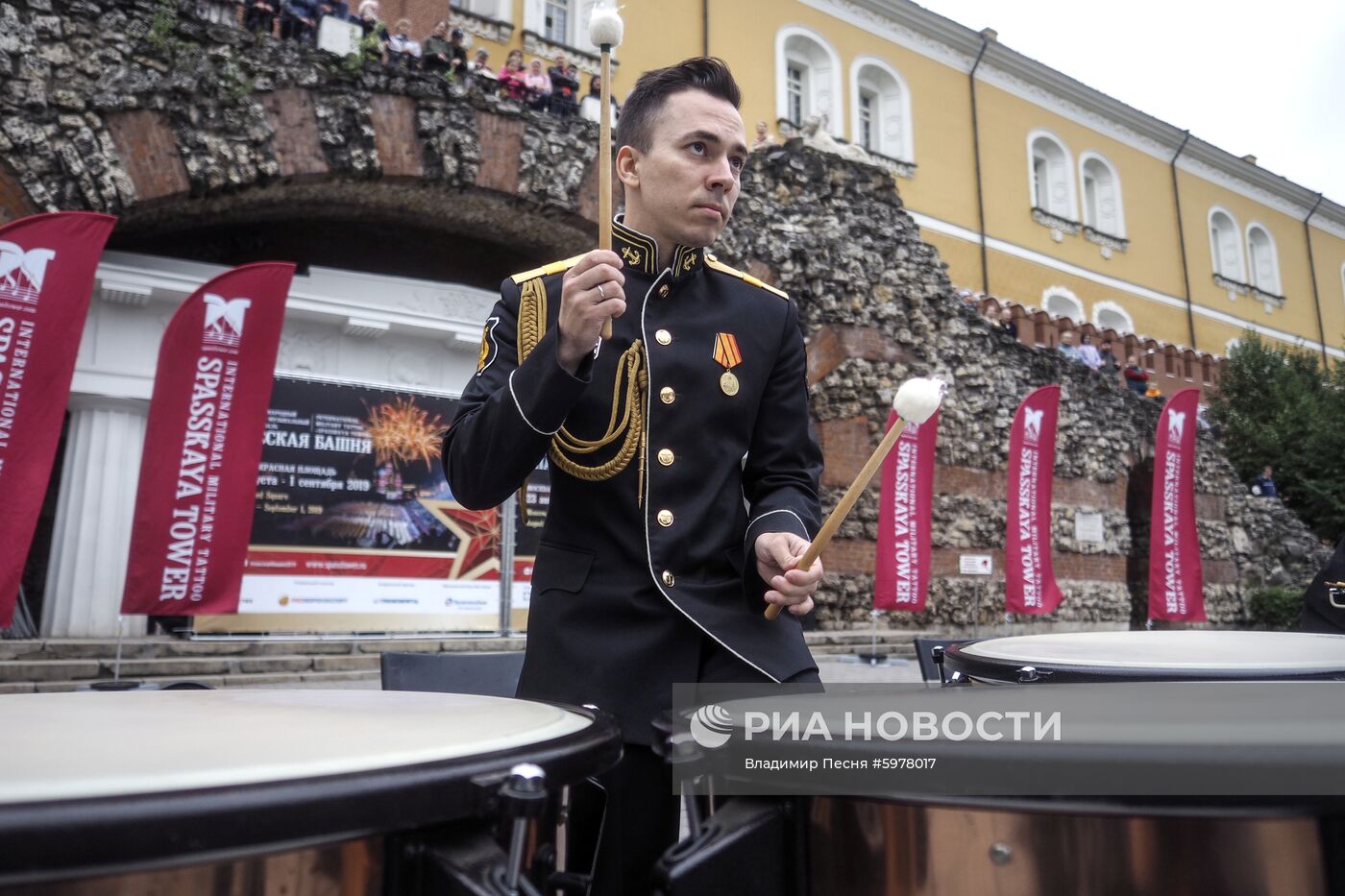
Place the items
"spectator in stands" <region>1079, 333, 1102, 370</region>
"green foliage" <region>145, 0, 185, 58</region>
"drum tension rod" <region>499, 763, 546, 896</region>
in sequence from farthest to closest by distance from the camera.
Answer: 1. "spectator in stands" <region>1079, 333, 1102, 370</region>
2. "green foliage" <region>145, 0, 185, 58</region>
3. "drum tension rod" <region>499, 763, 546, 896</region>

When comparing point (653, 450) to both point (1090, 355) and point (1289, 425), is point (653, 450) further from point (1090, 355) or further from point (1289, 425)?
point (1289, 425)

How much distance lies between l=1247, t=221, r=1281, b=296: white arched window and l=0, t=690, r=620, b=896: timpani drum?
32857 mm

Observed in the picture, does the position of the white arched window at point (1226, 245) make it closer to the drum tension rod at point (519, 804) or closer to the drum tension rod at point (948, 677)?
the drum tension rod at point (948, 677)

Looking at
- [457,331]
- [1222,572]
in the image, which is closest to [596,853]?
[457,331]

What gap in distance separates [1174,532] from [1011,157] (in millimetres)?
13012

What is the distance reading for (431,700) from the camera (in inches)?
47.9

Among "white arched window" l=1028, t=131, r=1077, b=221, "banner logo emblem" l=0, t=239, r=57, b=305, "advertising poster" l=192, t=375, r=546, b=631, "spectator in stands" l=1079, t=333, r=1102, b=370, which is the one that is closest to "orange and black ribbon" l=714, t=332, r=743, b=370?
"banner logo emblem" l=0, t=239, r=57, b=305

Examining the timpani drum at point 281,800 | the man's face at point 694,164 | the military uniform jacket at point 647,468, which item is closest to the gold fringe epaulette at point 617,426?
the military uniform jacket at point 647,468

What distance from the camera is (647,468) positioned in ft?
4.94

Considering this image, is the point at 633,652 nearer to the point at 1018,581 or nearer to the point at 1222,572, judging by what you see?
the point at 1018,581

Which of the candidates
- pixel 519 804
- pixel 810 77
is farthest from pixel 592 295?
pixel 810 77

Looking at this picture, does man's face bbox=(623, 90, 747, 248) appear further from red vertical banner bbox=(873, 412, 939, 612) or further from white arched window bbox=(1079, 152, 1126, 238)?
white arched window bbox=(1079, 152, 1126, 238)

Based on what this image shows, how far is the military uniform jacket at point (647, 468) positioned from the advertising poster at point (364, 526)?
7.67 meters

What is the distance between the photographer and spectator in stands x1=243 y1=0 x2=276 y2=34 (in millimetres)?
8750
